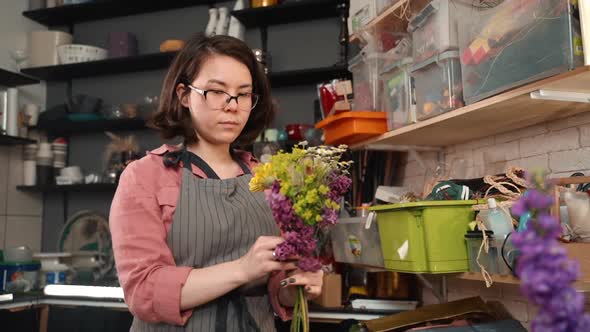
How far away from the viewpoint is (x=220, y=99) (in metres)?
1.24

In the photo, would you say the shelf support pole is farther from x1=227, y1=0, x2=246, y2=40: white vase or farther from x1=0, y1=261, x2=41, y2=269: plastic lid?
x1=0, y1=261, x2=41, y2=269: plastic lid

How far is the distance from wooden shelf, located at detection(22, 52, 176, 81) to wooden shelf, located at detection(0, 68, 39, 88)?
19cm

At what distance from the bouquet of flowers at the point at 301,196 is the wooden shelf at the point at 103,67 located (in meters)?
2.58

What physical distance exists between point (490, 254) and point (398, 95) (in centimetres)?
82

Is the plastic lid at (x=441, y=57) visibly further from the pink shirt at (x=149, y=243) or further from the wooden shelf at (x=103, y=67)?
the wooden shelf at (x=103, y=67)

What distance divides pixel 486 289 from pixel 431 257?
61 centimetres

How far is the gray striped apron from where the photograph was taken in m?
1.19

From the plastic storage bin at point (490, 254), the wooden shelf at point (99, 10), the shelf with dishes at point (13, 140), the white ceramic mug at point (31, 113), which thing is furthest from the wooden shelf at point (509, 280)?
the white ceramic mug at point (31, 113)

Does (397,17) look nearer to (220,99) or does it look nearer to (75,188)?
(220,99)

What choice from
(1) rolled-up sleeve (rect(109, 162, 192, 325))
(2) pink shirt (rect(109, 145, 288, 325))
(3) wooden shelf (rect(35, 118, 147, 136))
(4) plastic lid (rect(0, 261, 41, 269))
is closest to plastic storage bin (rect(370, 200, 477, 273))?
(2) pink shirt (rect(109, 145, 288, 325))

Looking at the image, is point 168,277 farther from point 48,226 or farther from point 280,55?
point 48,226

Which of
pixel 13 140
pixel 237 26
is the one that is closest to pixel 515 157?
pixel 237 26

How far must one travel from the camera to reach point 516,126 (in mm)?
Answer: 1801

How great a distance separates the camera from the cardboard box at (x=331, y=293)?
2301 millimetres
